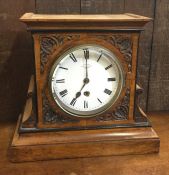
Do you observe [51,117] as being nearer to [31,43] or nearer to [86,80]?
[86,80]

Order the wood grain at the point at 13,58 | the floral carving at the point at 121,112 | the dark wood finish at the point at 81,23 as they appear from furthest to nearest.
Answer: the wood grain at the point at 13,58
the floral carving at the point at 121,112
the dark wood finish at the point at 81,23

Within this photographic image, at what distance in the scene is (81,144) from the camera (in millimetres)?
749

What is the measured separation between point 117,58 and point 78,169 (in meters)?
0.29

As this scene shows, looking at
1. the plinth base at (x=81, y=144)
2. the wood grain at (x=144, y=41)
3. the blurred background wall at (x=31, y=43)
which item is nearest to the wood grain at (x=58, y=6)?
→ the blurred background wall at (x=31, y=43)

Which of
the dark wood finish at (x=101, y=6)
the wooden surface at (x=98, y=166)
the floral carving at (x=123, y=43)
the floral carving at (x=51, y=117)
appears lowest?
the wooden surface at (x=98, y=166)

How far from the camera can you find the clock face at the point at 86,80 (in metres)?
0.73

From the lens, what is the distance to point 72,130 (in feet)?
2.52

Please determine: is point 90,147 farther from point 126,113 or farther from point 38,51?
point 38,51

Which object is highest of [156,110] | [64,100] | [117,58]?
[117,58]

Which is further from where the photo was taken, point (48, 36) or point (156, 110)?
point (156, 110)

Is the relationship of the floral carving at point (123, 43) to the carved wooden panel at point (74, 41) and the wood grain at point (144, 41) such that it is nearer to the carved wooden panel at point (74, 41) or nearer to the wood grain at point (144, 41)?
the carved wooden panel at point (74, 41)

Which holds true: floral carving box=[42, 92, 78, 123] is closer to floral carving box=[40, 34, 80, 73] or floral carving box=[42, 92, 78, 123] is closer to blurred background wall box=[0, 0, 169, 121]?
floral carving box=[40, 34, 80, 73]

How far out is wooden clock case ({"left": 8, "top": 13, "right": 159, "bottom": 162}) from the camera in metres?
0.71

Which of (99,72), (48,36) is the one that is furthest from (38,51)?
(99,72)
